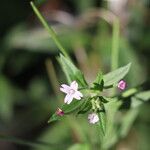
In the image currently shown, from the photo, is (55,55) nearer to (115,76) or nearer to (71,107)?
(115,76)

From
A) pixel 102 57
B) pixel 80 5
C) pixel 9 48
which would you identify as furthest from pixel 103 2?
pixel 9 48

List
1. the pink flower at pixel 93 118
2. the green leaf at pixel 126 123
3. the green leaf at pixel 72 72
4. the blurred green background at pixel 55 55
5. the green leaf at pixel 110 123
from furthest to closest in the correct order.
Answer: the blurred green background at pixel 55 55 → the green leaf at pixel 126 123 → the green leaf at pixel 110 123 → the green leaf at pixel 72 72 → the pink flower at pixel 93 118

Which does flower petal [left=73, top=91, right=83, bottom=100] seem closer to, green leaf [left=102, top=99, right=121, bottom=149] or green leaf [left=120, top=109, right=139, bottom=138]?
green leaf [left=102, top=99, right=121, bottom=149]

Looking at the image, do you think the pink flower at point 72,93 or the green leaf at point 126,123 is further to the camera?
the green leaf at point 126,123

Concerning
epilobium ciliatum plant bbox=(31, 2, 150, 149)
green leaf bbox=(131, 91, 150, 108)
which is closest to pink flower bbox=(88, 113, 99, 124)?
epilobium ciliatum plant bbox=(31, 2, 150, 149)

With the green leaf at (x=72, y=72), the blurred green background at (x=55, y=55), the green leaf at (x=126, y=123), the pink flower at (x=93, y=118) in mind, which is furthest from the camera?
the blurred green background at (x=55, y=55)

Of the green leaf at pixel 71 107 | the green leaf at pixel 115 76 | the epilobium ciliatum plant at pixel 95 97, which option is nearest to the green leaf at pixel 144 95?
the epilobium ciliatum plant at pixel 95 97

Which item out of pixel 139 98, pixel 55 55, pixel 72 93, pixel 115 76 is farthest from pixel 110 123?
pixel 55 55

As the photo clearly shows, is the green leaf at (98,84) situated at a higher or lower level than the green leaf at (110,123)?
higher

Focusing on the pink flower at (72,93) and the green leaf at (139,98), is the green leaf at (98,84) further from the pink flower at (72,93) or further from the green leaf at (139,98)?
the green leaf at (139,98)
